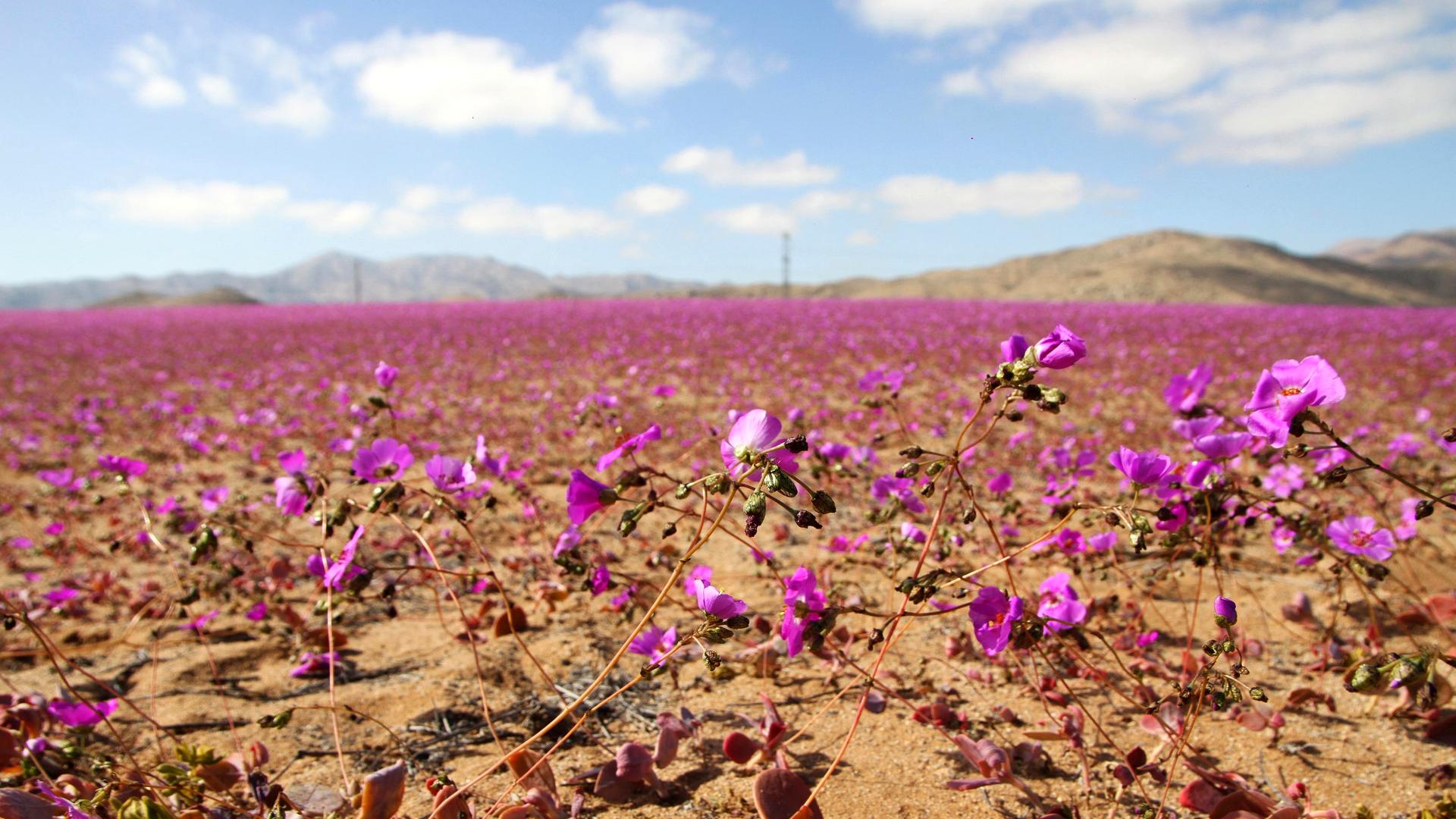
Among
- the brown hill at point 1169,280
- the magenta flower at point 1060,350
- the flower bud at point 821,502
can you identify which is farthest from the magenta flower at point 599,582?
the brown hill at point 1169,280

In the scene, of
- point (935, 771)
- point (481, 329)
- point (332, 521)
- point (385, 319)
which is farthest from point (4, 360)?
point (935, 771)

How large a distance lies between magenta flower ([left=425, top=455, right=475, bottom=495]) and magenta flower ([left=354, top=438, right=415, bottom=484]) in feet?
0.22

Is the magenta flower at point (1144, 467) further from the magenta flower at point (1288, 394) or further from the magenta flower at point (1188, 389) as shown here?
the magenta flower at point (1188, 389)

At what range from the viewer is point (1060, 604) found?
1.60m

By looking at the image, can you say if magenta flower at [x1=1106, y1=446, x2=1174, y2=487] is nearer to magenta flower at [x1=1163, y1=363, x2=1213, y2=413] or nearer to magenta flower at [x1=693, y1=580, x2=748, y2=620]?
magenta flower at [x1=1163, y1=363, x2=1213, y2=413]

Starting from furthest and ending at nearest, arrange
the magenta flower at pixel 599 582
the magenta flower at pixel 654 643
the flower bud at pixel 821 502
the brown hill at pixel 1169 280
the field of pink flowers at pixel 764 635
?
the brown hill at pixel 1169 280, the magenta flower at pixel 654 643, the magenta flower at pixel 599 582, the field of pink flowers at pixel 764 635, the flower bud at pixel 821 502

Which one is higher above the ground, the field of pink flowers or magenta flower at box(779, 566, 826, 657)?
magenta flower at box(779, 566, 826, 657)

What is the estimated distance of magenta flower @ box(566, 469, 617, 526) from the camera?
3.76ft

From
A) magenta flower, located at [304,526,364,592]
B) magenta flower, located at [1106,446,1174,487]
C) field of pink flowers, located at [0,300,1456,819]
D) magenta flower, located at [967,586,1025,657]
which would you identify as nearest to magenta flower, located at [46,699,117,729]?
field of pink flowers, located at [0,300,1456,819]

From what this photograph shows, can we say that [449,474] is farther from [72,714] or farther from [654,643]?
[72,714]

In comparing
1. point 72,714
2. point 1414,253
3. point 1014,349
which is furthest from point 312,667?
point 1414,253

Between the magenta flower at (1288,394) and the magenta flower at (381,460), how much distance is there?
159cm

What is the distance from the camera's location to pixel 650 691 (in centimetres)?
198

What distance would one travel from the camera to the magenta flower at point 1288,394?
1.12m
